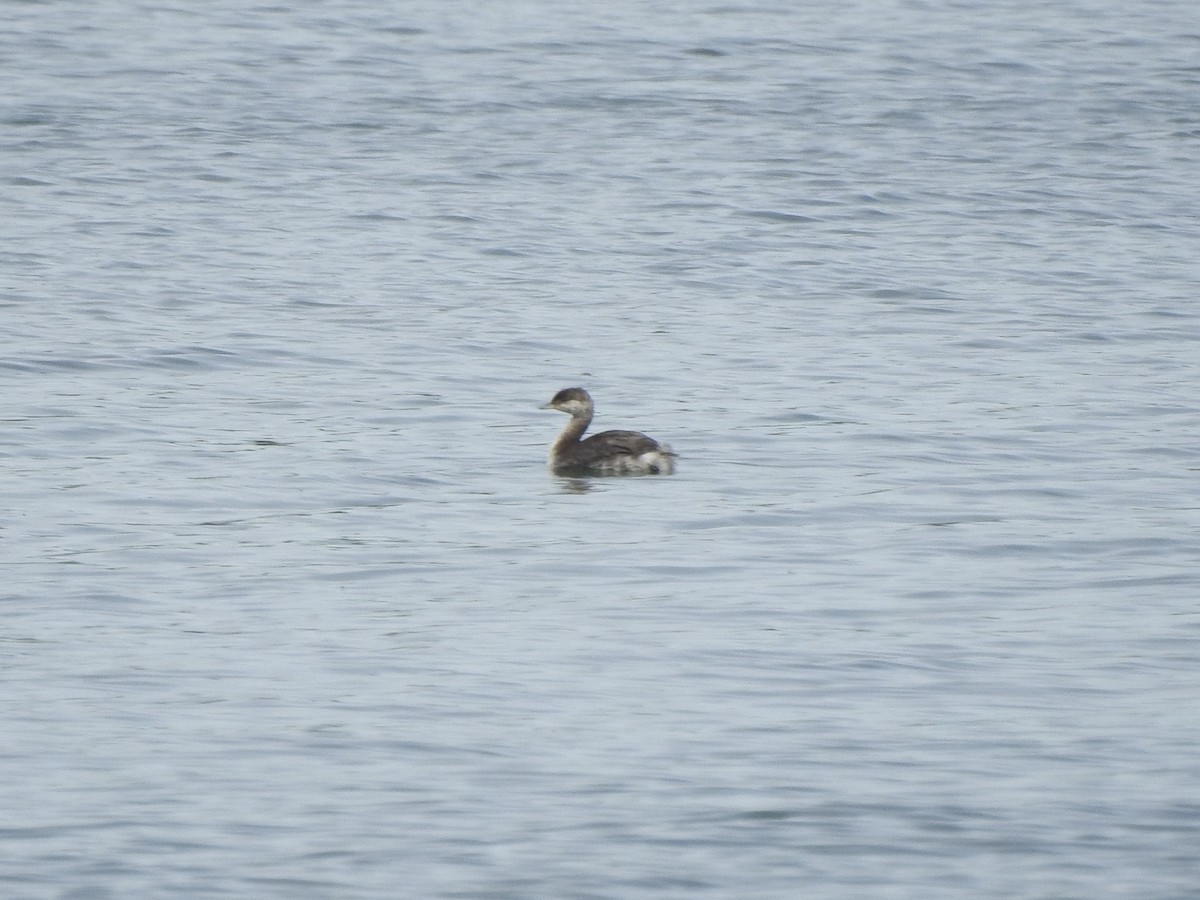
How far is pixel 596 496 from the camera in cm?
1277

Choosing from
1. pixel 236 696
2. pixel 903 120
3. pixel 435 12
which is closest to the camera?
pixel 236 696

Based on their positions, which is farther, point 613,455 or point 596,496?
point 613,455

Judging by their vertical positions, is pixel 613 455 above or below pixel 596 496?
above

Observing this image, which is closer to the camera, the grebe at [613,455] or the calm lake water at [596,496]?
the calm lake water at [596,496]

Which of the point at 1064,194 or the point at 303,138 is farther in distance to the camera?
the point at 303,138

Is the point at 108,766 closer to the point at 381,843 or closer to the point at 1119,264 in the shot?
the point at 381,843

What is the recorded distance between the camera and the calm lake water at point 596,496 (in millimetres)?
7258

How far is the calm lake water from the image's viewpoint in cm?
726

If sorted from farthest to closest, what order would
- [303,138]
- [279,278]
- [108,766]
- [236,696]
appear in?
[303,138] → [279,278] → [236,696] → [108,766]

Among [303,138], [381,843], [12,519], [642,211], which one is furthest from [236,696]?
[303,138]

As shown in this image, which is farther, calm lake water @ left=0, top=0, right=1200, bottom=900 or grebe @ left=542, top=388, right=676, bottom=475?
grebe @ left=542, top=388, right=676, bottom=475

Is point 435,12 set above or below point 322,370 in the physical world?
above

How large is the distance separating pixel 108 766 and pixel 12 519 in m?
4.00

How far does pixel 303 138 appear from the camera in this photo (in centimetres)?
2625
